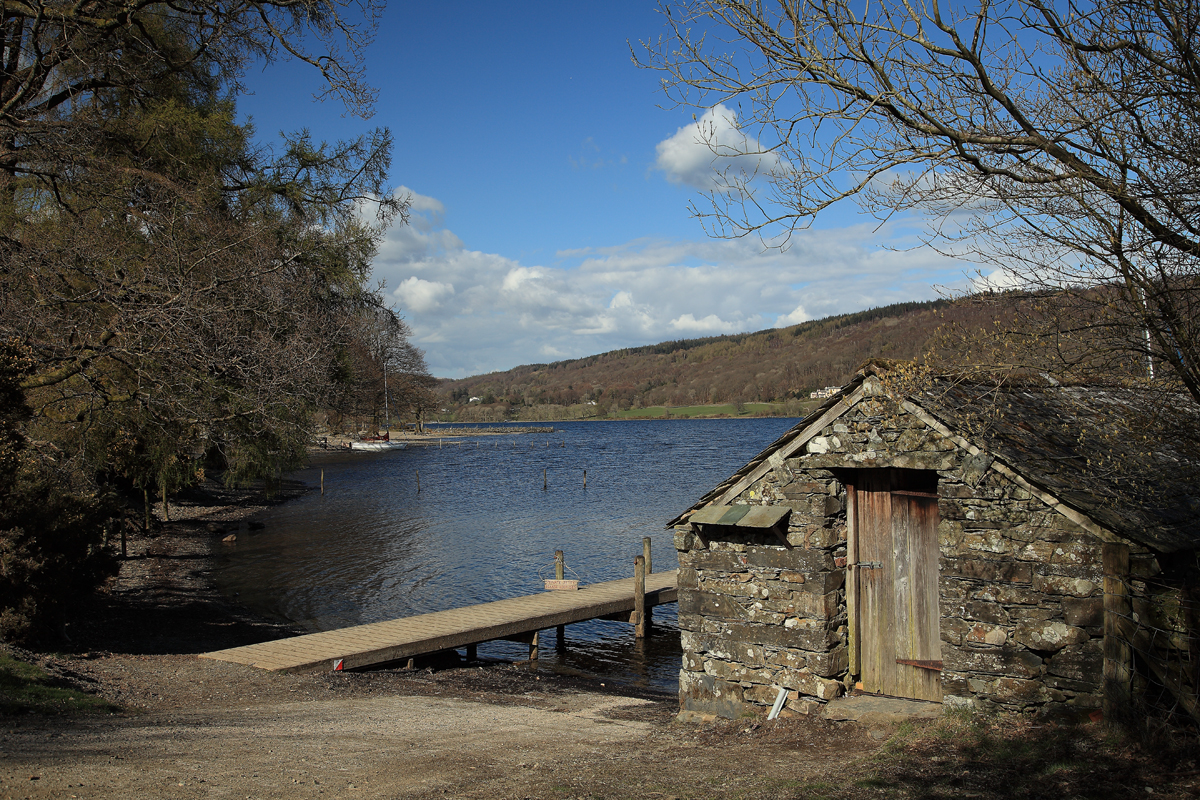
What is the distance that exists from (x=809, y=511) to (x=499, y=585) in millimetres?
14851

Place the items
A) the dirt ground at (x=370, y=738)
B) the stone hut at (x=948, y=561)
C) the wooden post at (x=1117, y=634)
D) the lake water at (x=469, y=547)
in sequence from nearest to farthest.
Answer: the dirt ground at (x=370, y=738) < the wooden post at (x=1117, y=634) < the stone hut at (x=948, y=561) < the lake water at (x=469, y=547)

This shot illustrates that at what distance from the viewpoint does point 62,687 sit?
9094 mm

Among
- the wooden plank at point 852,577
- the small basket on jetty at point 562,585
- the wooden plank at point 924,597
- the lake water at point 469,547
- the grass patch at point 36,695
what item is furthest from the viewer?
the small basket on jetty at point 562,585

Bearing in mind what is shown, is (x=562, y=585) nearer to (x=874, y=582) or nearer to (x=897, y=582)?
(x=874, y=582)

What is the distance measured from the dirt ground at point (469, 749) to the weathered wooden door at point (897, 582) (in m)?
0.97

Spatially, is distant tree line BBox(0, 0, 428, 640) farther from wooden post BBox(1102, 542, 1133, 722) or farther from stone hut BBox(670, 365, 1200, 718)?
wooden post BBox(1102, 542, 1133, 722)

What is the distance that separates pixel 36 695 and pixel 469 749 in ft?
15.6

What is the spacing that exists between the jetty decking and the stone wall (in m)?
5.88

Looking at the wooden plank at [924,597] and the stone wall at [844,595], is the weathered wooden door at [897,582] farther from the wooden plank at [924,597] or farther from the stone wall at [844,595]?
the stone wall at [844,595]

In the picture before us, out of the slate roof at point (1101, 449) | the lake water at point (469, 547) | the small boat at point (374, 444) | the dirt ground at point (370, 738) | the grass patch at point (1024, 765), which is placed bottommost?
the lake water at point (469, 547)

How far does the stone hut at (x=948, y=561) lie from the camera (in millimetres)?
6977

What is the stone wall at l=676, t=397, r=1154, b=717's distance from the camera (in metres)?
7.23

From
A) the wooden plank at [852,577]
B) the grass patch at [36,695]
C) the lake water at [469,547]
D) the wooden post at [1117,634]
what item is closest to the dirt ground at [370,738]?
the grass patch at [36,695]

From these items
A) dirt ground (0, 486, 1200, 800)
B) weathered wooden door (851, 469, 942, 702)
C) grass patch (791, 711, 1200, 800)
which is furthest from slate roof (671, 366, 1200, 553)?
dirt ground (0, 486, 1200, 800)
